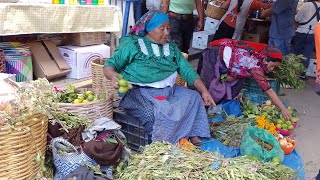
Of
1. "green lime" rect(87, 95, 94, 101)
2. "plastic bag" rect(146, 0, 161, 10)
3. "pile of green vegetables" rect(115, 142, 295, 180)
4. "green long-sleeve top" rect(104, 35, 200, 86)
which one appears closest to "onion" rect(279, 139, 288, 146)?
"pile of green vegetables" rect(115, 142, 295, 180)

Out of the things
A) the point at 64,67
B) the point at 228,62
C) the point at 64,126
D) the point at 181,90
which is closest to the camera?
the point at 64,126

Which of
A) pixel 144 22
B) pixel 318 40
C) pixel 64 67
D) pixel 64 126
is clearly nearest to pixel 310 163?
pixel 318 40

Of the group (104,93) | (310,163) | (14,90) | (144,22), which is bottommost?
(310,163)

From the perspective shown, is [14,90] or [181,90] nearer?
[14,90]

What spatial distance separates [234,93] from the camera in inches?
167

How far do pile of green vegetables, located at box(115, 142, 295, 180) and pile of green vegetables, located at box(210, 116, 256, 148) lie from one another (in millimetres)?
978

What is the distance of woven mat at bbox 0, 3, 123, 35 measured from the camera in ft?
12.8

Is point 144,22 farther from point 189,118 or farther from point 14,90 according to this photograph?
point 14,90

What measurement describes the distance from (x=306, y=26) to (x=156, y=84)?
3.97m

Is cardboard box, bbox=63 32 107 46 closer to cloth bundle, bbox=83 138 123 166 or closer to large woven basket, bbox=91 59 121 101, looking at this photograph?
large woven basket, bbox=91 59 121 101

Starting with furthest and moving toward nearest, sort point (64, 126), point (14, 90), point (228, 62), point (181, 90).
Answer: point (228, 62) < point (181, 90) < point (64, 126) < point (14, 90)

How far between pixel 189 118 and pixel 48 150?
123cm

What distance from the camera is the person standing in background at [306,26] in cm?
603

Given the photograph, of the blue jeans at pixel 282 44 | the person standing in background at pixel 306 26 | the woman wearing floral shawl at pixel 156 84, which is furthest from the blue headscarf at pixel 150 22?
the person standing in background at pixel 306 26
